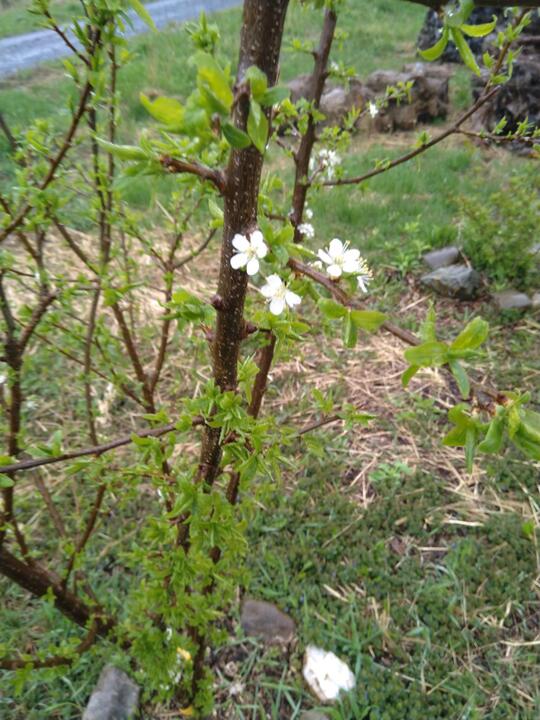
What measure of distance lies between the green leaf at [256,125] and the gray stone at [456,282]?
3639 millimetres

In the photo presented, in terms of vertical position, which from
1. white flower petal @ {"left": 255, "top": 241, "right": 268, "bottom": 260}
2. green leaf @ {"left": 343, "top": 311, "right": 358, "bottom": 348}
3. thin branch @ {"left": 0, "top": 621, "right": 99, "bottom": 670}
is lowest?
thin branch @ {"left": 0, "top": 621, "right": 99, "bottom": 670}

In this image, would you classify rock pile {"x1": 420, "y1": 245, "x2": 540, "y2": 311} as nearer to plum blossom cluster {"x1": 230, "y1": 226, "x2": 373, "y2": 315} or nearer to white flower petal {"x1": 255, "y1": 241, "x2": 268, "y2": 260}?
plum blossom cluster {"x1": 230, "y1": 226, "x2": 373, "y2": 315}

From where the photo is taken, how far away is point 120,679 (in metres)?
1.98

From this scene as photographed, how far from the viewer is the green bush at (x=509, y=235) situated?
3.78m

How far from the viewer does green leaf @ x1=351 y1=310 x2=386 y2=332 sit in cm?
76

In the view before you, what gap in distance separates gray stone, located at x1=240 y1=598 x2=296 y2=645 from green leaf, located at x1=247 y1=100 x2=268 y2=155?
2.13m

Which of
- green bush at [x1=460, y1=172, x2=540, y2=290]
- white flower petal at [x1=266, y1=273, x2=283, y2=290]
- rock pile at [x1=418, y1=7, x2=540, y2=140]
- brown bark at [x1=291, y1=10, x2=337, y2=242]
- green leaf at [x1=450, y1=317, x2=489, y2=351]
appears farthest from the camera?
rock pile at [x1=418, y1=7, x2=540, y2=140]

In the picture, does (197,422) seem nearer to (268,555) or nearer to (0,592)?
(268,555)

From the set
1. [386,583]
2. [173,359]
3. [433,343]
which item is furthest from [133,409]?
[433,343]

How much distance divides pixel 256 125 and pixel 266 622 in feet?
7.08

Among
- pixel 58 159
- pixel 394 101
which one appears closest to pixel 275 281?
pixel 58 159

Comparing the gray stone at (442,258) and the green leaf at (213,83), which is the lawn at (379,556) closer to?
the gray stone at (442,258)

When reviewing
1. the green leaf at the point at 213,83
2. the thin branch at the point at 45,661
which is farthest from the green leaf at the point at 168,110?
the thin branch at the point at 45,661

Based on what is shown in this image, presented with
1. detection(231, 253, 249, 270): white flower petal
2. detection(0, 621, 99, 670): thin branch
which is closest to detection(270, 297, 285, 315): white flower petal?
detection(231, 253, 249, 270): white flower petal
